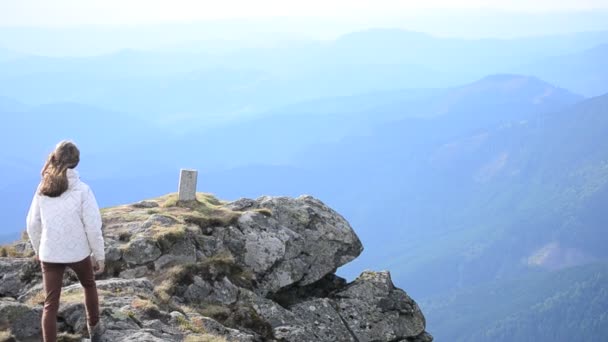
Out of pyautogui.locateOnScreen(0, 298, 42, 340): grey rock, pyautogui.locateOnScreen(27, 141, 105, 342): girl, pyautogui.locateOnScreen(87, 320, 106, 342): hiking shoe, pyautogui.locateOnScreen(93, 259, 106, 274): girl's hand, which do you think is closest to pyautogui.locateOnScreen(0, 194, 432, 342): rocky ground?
pyautogui.locateOnScreen(0, 298, 42, 340): grey rock

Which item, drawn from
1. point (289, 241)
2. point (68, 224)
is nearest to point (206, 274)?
point (289, 241)

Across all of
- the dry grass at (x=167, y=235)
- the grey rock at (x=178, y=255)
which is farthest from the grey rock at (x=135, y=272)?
the dry grass at (x=167, y=235)

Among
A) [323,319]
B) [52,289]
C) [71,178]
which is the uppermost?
[71,178]

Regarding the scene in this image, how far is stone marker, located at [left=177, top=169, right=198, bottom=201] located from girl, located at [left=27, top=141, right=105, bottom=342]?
14912mm

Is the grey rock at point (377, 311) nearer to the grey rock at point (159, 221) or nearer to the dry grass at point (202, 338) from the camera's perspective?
the grey rock at point (159, 221)

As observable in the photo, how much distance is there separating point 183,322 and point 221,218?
31.3ft

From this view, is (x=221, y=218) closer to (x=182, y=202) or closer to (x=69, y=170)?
(x=182, y=202)

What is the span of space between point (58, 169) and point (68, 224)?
1.20 meters

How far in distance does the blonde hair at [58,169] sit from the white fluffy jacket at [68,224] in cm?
17

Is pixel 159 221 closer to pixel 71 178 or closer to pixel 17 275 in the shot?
pixel 17 275

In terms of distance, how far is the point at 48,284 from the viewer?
15.0 meters

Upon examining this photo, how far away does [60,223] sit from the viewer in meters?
14.9

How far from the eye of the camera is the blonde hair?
14695 millimetres

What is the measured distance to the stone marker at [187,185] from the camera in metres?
30.2
